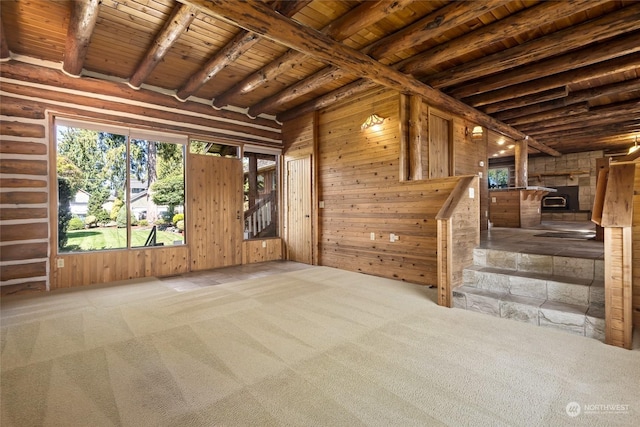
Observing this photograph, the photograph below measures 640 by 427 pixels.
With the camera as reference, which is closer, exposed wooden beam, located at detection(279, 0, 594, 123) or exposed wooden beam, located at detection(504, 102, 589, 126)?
exposed wooden beam, located at detection(279, 0, 594, 123)

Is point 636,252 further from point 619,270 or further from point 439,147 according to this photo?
point 439,147

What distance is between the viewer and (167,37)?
11.7ft

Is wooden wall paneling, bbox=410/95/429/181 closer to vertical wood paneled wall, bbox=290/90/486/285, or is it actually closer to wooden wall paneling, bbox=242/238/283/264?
vertical wood paneled wall, bbox=290/90/486/285

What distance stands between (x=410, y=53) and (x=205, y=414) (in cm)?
461

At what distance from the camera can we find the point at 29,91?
13.8ft

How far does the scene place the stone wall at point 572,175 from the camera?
35.3 ft

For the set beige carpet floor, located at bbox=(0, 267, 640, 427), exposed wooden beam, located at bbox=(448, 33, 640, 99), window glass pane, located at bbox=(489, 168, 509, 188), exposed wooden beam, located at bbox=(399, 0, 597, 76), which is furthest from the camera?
window glass pane, located at bbox=(489, 168, 509, 188)

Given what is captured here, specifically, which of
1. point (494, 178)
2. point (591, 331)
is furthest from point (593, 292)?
point (494, 178)

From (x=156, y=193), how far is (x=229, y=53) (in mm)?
2933

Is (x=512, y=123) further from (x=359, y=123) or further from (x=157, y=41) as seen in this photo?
(x=157, y=41)

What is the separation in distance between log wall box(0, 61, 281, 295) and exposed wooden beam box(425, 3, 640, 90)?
5.38 metres

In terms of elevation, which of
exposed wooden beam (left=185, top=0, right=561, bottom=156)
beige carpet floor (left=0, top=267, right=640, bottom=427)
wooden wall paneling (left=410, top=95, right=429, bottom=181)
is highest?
exposed wooden beam (left=185, top=0, right=561, bottom=156)

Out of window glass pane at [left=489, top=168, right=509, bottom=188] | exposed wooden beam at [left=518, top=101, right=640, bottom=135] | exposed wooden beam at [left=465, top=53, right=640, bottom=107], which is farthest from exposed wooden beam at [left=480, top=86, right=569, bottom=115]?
window glass pane at [left=489, top=168, right=509, bottom=188]

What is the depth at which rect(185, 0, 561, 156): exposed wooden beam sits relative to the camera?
2.72 meters
